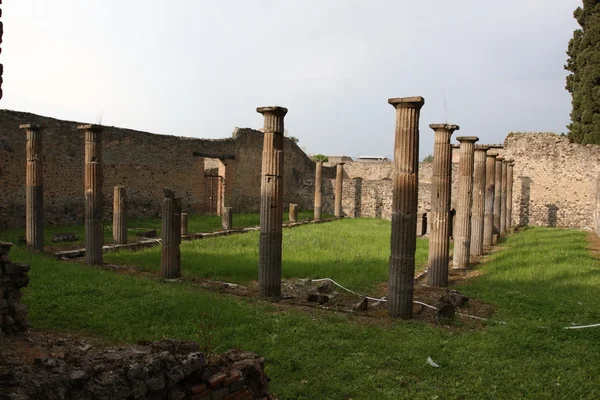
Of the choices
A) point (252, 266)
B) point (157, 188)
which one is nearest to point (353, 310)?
point (252, 266)

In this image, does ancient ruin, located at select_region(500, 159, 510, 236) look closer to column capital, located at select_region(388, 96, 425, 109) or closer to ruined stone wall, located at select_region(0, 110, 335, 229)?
ruined stone wall, located at select_region(0, 110, 335, 229)

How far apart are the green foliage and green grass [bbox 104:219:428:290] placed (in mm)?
13962

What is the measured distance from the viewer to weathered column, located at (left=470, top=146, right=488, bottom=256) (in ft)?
47.5

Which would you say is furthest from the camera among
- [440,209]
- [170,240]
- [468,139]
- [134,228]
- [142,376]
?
[134,228]

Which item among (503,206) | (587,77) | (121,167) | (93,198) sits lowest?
(503,206)

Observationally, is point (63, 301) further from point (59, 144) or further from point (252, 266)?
point (59, 144)

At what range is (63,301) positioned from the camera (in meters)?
7.53

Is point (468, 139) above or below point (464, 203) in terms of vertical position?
above

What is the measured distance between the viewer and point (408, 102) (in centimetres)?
797

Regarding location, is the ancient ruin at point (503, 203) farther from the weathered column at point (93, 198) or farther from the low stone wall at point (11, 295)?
the low stone wall at point (11, 295)

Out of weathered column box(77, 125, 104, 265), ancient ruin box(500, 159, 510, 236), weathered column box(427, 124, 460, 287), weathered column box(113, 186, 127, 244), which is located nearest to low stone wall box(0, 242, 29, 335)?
weathered column box(77, 125, 104, 265)

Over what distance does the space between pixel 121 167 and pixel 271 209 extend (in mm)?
13412

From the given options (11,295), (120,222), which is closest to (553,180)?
(120,222)

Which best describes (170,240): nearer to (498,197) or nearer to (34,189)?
(34,189)
